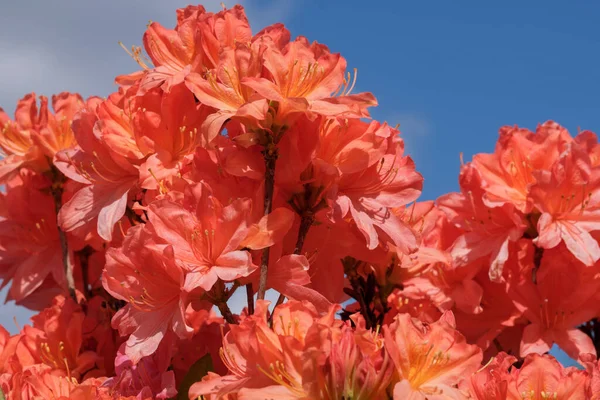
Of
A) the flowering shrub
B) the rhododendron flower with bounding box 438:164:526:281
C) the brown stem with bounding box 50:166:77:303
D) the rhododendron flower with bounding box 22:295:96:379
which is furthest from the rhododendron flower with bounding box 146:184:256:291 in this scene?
the rhododendron flower with bounding box 438:164:526:281

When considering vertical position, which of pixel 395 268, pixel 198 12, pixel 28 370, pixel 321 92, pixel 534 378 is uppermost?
pixel 198 12

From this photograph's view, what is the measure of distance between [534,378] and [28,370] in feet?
3.63

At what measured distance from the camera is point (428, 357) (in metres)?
1.46

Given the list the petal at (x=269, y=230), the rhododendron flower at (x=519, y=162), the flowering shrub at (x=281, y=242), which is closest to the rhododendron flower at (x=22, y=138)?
the flowering shrub at (x=281, y=242)

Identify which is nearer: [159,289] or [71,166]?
[159,289]

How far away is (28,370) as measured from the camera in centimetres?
193

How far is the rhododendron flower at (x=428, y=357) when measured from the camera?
54.2 inches

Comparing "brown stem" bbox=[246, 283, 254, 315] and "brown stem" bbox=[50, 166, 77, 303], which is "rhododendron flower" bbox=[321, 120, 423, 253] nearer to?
"brown stem" bbox=[246, 283, 254, 315]

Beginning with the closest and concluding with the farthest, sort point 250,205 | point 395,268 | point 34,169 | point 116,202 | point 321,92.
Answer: point 250,205 → point 321,92 → point 116,202 → point 395,268 → point 34,169

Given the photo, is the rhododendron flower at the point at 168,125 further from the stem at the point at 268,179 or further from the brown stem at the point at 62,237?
the brown stem at the point at 62,237

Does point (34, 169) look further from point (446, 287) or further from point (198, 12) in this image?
point (446, 287)

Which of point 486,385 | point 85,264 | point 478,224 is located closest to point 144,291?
point 486,385

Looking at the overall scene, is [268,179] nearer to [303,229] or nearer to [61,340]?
[303,229]

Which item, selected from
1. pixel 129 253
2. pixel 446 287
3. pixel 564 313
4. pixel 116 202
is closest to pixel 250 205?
pixel 129 253
